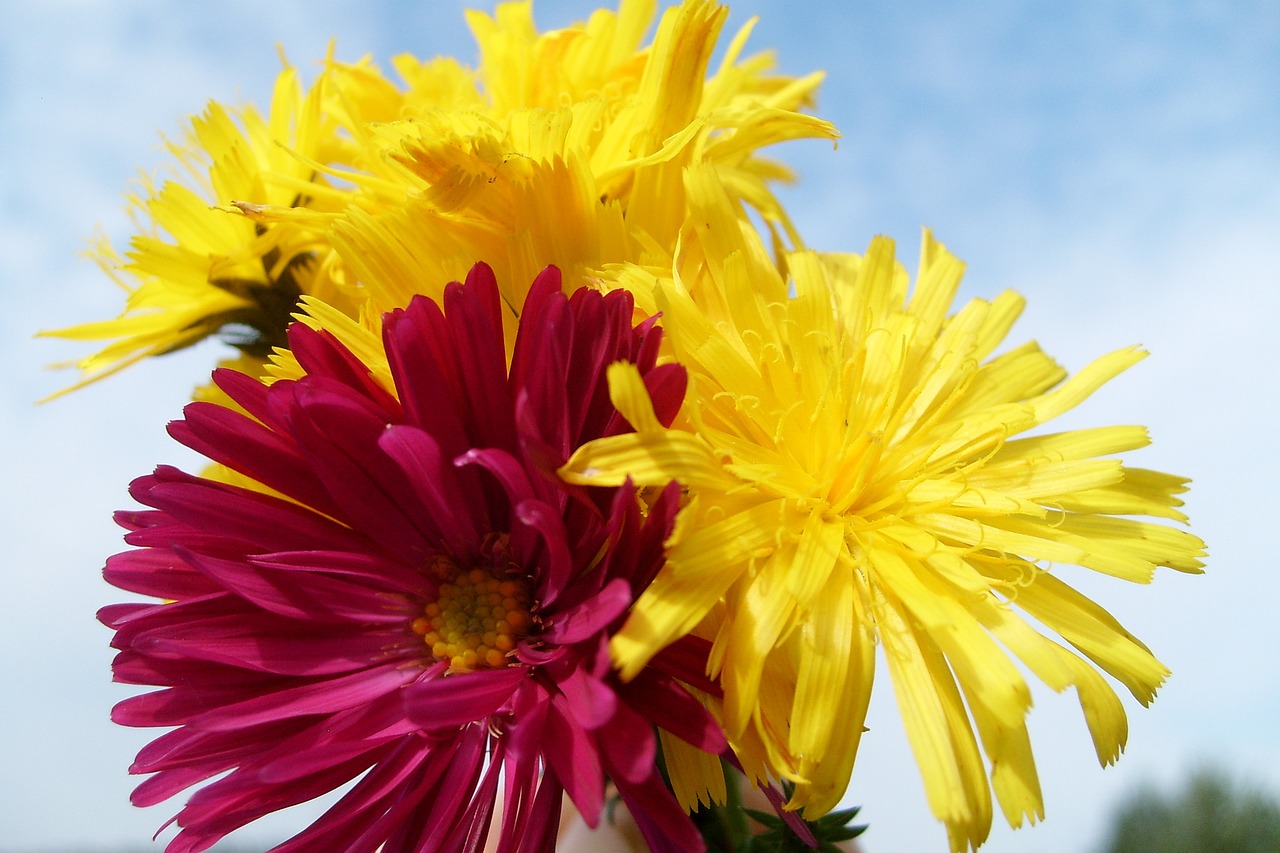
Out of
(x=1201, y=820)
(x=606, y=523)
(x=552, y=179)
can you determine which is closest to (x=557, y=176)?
(x=552, y=179)

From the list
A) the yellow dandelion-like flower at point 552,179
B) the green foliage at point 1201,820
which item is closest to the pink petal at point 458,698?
the yellow dandelion-like flower at point 552,179

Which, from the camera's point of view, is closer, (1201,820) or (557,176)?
(557,176)

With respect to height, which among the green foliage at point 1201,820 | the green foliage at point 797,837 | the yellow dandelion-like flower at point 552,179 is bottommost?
the green foliage at point 1201,820

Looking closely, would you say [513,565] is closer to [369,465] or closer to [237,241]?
[369,465]

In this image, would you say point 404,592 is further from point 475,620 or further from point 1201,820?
point 1201,820

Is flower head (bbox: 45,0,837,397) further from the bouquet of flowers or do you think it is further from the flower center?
the flower center

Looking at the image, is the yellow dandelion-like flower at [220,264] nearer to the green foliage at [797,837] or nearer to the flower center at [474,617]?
the flower center at [474,617]
